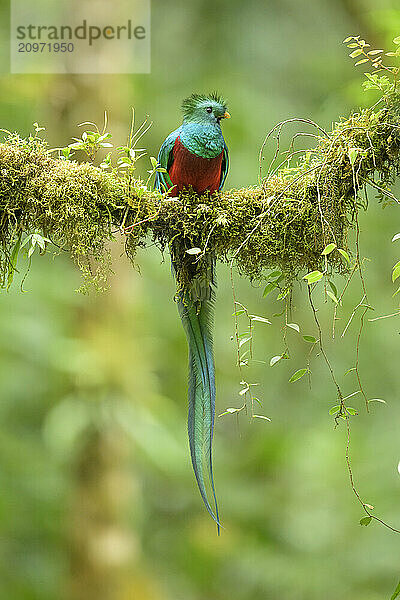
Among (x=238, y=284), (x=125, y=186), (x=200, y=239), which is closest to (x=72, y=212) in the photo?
(x=125, y=186)

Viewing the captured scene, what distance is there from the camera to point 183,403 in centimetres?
454

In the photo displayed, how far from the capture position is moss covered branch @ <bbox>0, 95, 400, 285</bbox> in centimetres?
172

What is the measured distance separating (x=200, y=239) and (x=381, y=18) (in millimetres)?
1445

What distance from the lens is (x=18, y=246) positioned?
1.79 meters

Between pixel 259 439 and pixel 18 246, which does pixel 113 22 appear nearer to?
pixel 18 246

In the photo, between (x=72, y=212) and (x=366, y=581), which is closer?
(x=72, y=212)

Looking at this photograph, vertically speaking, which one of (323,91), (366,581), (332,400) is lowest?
(366,581)

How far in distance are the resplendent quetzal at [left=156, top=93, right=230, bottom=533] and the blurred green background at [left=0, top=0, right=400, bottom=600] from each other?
1.44m

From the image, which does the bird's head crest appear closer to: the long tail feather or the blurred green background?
the long tail feather

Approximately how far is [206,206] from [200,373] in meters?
0.45
